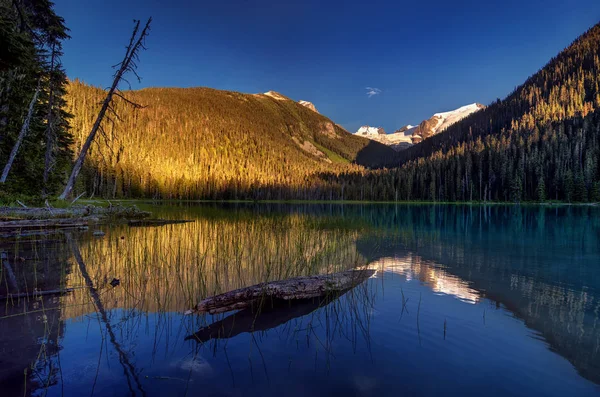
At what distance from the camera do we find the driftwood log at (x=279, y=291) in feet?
23.9

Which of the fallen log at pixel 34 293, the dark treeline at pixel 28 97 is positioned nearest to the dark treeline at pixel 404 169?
the dark treeline at pixel 28 97

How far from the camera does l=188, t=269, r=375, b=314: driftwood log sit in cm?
727

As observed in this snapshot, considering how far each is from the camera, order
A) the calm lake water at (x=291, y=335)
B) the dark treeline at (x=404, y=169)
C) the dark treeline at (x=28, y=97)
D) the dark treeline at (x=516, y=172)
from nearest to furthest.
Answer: the calm lake water at (x=291, y=335), the dark treeline at (x=28, y=97), the dark treeline at (x=516, y=172), the dark treeline at (x=404, y=169)

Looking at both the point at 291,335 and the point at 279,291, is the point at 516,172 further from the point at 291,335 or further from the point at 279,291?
the point at 291,335

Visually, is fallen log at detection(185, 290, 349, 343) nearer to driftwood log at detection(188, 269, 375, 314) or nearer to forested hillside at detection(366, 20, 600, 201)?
driftwood log at detection(188, 269, 375, 314)

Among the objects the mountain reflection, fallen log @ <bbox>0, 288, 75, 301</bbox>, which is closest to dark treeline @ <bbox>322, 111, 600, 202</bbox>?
the mountain reflection

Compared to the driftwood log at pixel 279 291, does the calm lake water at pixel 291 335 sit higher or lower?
lower

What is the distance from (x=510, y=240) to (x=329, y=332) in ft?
72.5

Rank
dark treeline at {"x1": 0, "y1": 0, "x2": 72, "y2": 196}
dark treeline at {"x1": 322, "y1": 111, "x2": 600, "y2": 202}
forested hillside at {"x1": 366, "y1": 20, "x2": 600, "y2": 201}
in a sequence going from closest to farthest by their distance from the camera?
dark treeline at {"x1": 0, "y1": 0, "x2": 72, "y2": 196} < dark treeline at {"x1": 322, "y1": 111, "x2": 600, "y2": 202} < forested hillside at {"x1": 366, "y1": 20, "x2": 600, "y2": 201}

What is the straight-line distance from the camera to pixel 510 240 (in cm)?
2283

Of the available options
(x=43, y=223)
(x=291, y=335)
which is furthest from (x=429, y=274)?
(x=43, y=223)

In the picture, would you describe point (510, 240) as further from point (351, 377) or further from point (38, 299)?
point (38, 299)

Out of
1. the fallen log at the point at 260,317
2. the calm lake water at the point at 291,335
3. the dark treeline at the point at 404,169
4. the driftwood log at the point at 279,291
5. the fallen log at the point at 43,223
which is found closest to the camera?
the calm lake water at the point at 291,335

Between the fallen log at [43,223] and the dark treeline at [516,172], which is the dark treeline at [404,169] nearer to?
the dark treeline at [516,172]
